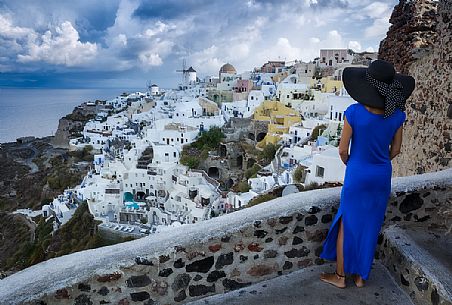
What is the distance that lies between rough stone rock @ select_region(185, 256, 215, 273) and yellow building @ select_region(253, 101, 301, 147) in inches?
910

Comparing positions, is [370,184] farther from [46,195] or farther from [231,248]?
[46,195]

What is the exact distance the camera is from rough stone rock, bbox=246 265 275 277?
8.15 ft

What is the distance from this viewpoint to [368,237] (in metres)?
2.35

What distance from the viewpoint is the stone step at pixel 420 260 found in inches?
82.7

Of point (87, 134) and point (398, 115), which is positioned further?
point (87, 134)

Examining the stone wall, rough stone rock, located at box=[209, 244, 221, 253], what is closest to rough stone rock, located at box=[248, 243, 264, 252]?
the stone wall

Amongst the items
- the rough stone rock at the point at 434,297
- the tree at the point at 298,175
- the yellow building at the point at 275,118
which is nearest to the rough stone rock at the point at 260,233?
the rough stone rock at the point at 434,297

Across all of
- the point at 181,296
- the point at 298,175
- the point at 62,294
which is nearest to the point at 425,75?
the point at 181,296

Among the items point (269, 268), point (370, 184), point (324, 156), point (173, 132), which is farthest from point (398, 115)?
point (173, 132)

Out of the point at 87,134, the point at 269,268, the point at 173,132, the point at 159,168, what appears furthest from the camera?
the point at 87,134

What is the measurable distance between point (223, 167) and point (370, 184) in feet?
80.7

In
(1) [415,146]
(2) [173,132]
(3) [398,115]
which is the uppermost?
(3) [398,115]

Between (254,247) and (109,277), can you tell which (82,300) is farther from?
(254,247)

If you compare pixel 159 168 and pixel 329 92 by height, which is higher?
pixel 329 92
